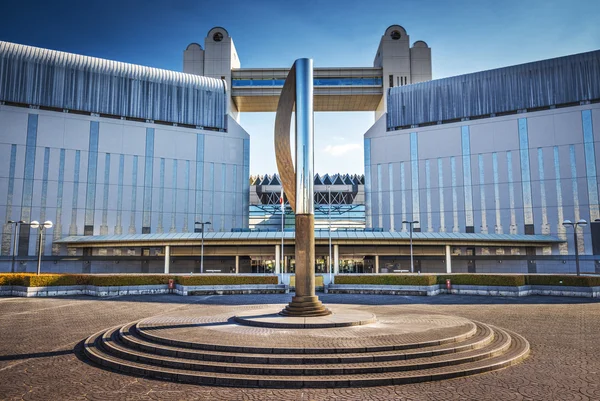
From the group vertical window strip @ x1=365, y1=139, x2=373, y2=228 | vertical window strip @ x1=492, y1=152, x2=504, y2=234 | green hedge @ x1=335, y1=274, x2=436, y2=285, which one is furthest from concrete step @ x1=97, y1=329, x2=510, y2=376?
vertical window strip @ x1=365, y1=139, x2=373, y2=228

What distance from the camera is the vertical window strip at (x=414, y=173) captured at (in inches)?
2371

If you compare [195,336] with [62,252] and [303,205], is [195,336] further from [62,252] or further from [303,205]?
[62,252]

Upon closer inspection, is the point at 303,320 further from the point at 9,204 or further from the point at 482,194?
the point at 9,204

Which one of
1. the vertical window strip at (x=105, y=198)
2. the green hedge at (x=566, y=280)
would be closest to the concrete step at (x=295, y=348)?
the green hedge at (x=566, y=280)

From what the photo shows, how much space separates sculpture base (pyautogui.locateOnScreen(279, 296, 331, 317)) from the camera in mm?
15672

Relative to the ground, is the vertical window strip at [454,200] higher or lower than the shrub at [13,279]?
higher

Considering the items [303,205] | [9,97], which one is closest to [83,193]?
[9,97]

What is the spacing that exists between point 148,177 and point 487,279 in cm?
4479

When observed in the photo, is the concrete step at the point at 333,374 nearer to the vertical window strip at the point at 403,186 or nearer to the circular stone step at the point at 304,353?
the circular stone step at the point at 304,353

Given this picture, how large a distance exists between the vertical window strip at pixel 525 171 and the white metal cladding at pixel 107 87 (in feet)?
134

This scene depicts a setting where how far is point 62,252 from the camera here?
5372 centimetres

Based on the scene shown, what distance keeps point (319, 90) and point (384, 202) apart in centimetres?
1995

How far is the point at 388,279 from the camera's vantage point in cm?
3170

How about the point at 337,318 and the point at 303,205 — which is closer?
the point at 337,318
